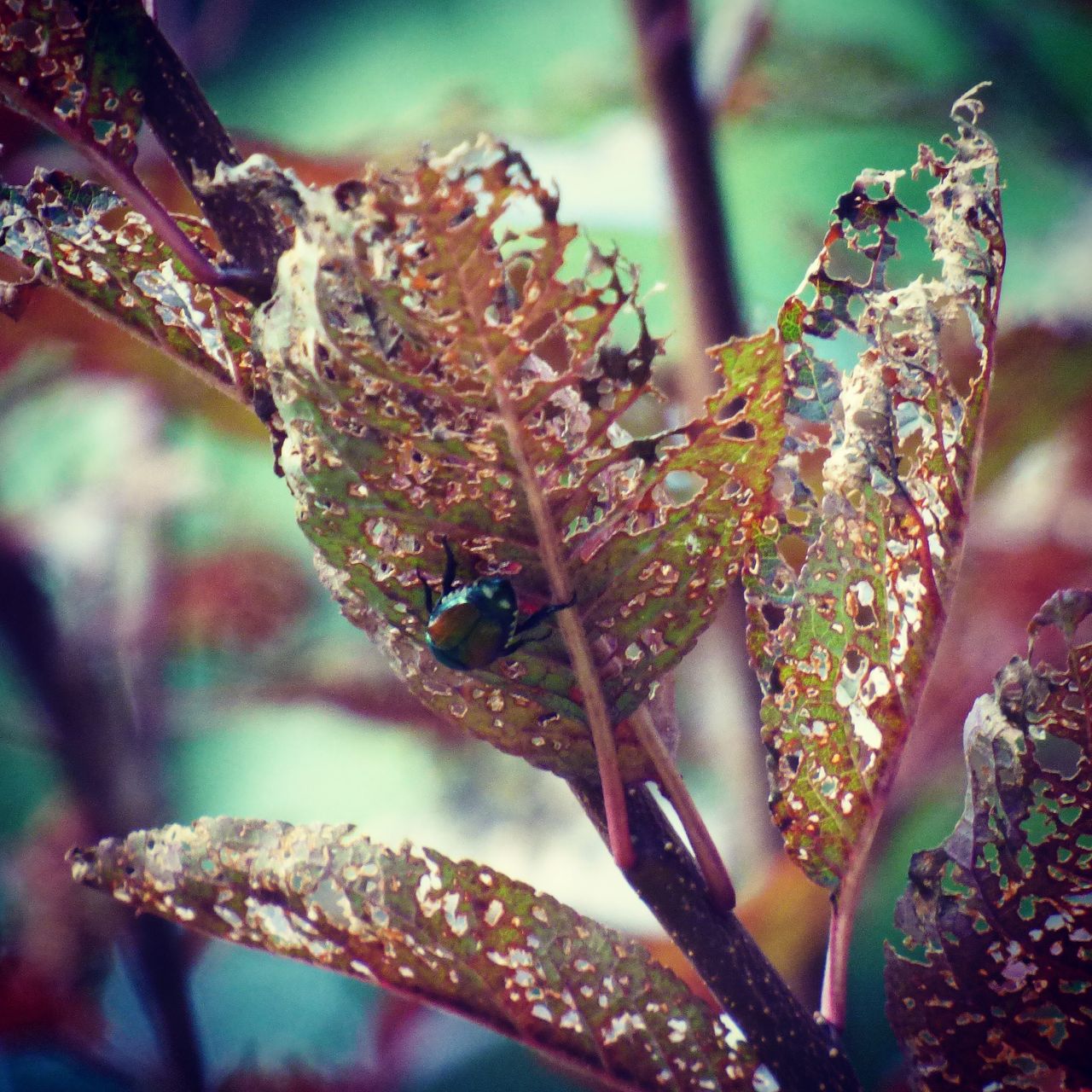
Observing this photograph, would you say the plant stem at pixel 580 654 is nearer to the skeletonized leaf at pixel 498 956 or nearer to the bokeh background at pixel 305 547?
the skeletonized leaf at pixel 498 956

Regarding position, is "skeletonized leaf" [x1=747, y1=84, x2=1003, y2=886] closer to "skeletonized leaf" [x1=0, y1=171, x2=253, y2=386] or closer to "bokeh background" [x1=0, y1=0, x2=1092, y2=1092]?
"skeletonized leaf" [x1=0, y1=171, x2=253, y2=386]

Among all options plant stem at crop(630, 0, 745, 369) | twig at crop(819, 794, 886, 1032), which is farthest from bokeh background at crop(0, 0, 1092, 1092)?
twig at crop(819, 794, 886, 1032)

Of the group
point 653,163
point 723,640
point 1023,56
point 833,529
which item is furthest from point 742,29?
point 833,529

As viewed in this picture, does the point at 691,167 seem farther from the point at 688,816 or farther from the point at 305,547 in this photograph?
the point at 688,816

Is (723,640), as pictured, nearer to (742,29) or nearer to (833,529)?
(833,529)

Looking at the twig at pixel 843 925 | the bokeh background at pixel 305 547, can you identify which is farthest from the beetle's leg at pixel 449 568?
the bokeh background at pixel 305 547

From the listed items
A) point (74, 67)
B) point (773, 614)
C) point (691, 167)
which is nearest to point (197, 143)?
point (74, 67)

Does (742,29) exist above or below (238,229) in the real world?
above
